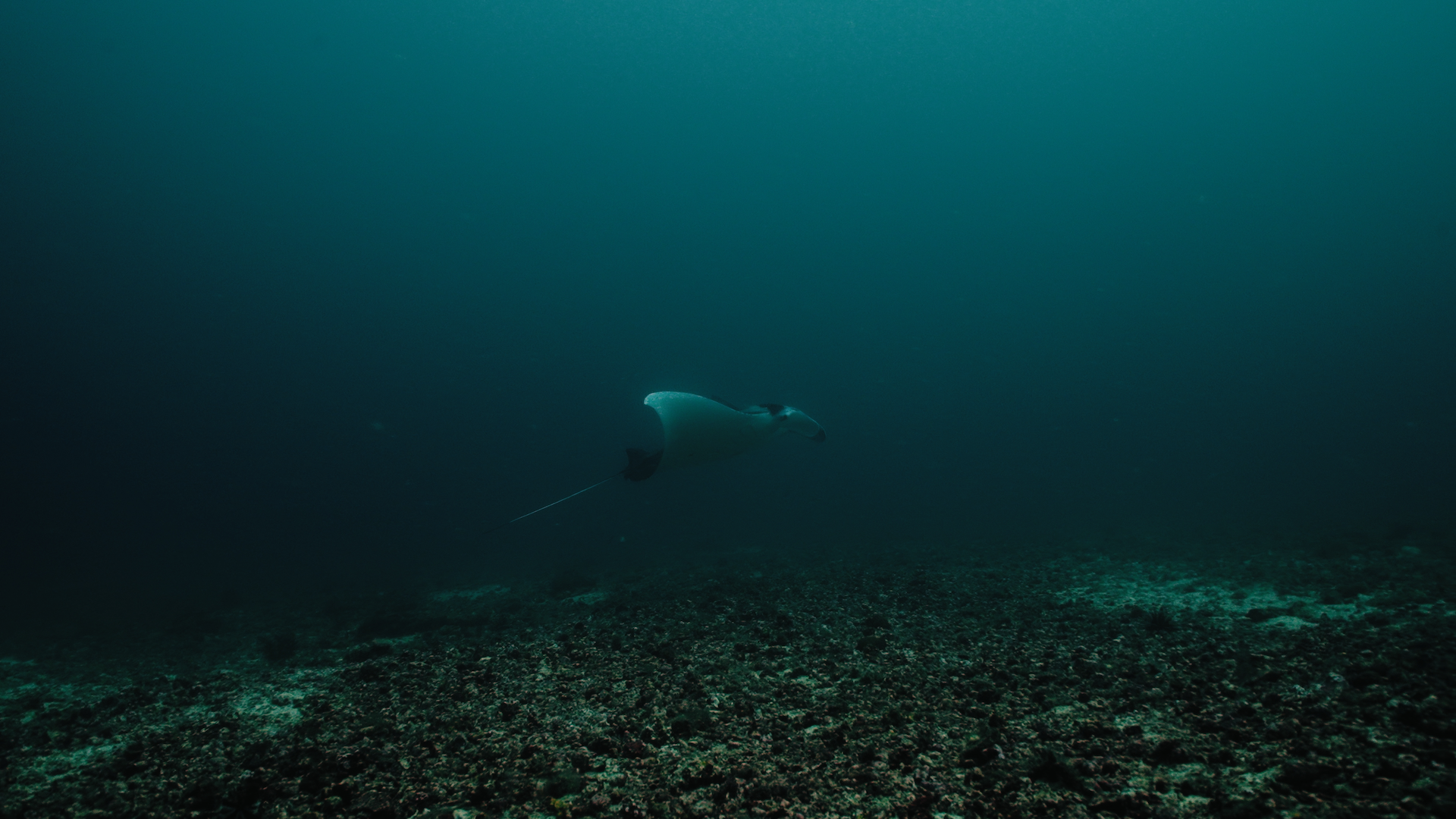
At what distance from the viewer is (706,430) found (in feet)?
24.0

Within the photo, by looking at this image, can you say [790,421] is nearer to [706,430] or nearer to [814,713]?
[706,430]

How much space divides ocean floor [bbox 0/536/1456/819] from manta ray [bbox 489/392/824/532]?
2236 mm

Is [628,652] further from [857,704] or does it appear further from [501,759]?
[857,704]

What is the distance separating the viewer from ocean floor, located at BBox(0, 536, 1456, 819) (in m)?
2.18

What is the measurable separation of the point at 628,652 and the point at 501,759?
1.64 metres

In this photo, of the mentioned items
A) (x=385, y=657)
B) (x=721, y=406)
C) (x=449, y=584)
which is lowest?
(x=449, y=584)

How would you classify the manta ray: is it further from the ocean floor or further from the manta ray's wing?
the ocean floor

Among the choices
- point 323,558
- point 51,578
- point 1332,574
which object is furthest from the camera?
point 323,558

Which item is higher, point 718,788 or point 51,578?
point 718,788

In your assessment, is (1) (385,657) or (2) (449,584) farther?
(2) (449,584)

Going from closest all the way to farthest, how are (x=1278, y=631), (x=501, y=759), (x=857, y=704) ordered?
(x=501, y=759), (x=857, y=704), (x=1278, y=631)

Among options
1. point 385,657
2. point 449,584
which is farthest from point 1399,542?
point 449,584

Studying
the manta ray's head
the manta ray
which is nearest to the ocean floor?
the manta ray

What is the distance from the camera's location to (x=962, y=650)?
3.83 meters
